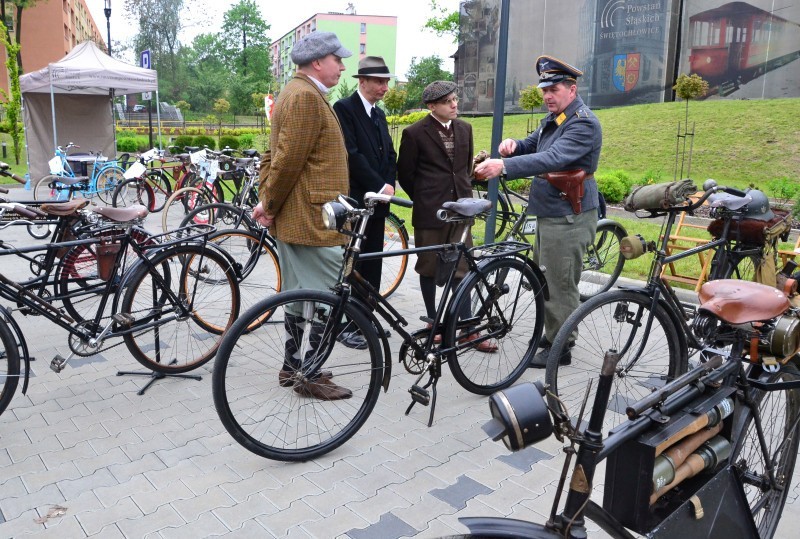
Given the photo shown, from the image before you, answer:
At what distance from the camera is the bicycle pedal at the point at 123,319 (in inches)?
158

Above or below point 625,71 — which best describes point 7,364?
below

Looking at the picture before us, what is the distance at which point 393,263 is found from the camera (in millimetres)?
6551

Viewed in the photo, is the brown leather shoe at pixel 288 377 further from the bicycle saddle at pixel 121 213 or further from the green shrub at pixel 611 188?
the green shrub at pixel 611 188

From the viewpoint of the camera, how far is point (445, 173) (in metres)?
5.09

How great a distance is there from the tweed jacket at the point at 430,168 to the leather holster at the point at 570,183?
921 millimetres

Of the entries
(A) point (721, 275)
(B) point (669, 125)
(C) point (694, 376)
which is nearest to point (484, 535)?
(C) point (694, 376)

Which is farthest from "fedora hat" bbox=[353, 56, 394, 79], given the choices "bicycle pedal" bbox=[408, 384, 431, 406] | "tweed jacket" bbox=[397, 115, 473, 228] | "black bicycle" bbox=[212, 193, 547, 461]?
"bicycle pedal" bbox=[408, 384, 431, 406]

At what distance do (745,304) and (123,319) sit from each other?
10.7 feet

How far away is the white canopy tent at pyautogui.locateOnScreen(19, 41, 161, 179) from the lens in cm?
1429

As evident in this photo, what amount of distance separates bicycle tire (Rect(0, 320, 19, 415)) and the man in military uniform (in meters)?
2.67

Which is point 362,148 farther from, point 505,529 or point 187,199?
point 187,199

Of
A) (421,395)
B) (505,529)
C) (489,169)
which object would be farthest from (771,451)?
(489,169)

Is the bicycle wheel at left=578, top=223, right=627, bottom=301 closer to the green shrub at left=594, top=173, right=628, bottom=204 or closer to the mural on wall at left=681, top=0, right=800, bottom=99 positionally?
the green shrub at left=594, top=173, right=628, bottom=204

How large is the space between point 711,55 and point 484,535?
2880cm
